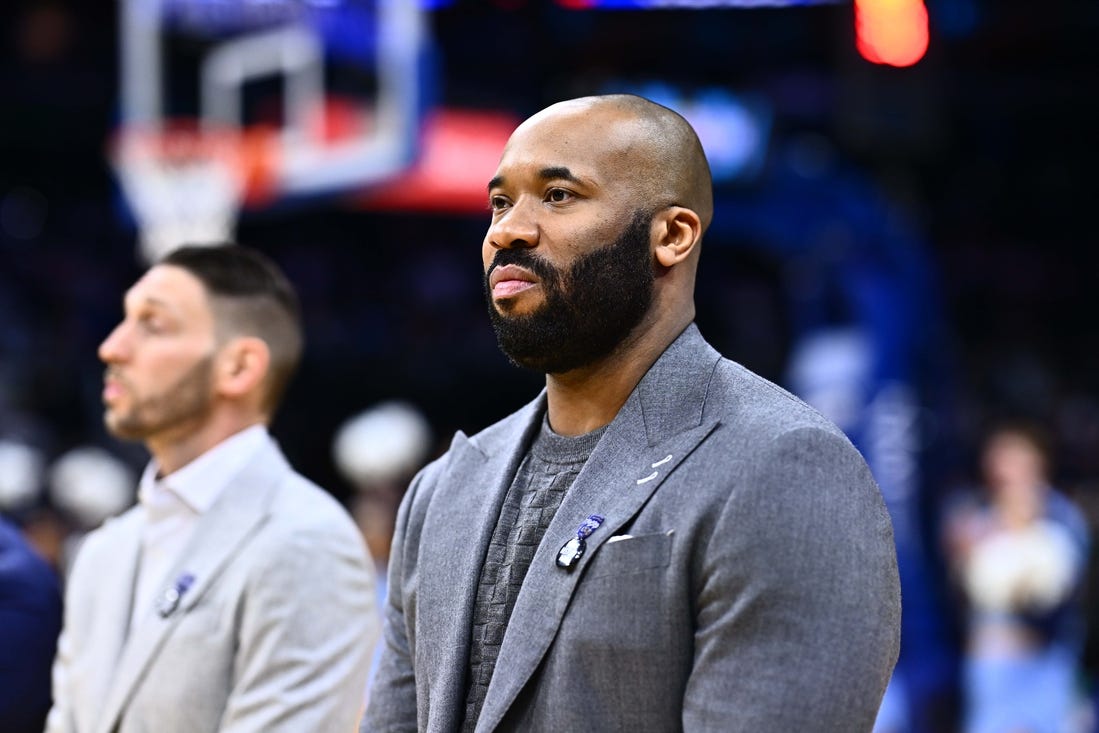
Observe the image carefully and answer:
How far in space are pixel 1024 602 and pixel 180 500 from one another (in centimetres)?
489

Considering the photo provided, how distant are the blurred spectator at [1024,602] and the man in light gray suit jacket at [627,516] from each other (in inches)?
196

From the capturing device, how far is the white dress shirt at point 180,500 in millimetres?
3477

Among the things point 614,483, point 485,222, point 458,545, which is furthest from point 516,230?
point 485,222

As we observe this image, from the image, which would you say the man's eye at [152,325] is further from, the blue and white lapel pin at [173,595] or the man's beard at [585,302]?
the man's beard at [585,302]

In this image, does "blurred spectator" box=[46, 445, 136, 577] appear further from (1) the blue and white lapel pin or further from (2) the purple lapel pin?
(2) the purple lapel pin

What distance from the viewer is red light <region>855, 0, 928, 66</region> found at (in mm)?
7391

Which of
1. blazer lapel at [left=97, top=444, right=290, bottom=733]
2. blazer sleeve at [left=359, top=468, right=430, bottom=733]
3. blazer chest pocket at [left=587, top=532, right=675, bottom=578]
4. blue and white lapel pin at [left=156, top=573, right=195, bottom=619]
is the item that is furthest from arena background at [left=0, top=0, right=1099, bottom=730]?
blazer chest pocket at [left=587, top=532, right=675, bottom=578]

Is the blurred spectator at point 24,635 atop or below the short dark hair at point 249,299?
below

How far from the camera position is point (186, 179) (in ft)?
31.8

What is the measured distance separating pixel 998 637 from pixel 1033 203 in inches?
532

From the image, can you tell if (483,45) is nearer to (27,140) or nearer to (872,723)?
(27,140)

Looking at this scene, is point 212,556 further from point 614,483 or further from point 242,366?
point 614,483

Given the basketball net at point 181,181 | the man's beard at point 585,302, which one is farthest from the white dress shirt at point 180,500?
the basketball net at point 181,181

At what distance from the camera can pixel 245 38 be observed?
10680 millimetres
